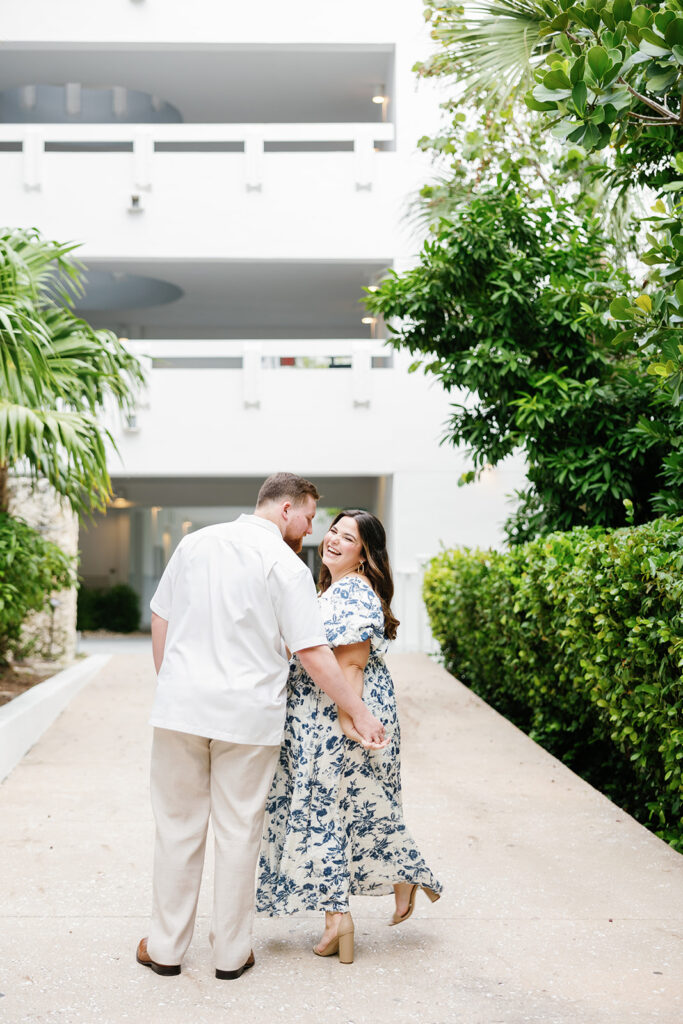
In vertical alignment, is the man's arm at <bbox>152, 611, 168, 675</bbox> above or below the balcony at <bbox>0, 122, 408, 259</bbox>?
below

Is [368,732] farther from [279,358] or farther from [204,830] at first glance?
[279,358]

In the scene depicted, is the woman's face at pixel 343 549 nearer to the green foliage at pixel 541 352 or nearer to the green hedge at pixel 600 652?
the green hedge at pixel 600 652

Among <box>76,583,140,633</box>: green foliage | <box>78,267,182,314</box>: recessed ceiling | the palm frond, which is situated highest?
<box>78,267,182,314</box>: recessed ceiling

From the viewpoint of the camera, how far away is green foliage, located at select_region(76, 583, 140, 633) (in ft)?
56.6

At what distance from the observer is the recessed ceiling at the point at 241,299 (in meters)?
15.4

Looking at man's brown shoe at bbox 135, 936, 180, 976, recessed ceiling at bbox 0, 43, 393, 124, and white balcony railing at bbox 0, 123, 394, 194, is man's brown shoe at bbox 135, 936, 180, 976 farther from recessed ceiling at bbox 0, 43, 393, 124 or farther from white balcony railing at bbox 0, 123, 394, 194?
recessed ceiling at bbox 0, 43, 393, 124

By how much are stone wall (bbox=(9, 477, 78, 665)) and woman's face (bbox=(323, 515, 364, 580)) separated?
853 centimetres

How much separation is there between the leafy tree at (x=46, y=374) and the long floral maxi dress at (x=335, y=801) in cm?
361

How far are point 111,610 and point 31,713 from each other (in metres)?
10.1

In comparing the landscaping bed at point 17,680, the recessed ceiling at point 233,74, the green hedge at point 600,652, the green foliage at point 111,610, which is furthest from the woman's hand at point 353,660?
the green foliage at point 111,610

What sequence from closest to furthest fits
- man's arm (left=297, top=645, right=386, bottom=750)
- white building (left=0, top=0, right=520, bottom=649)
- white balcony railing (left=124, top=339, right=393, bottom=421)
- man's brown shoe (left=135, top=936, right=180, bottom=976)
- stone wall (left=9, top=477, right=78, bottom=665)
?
man's arm (left=297, top=645, right=386, bottom=750) → man's brown shoe (left=135, top=936, right=180, bottom=976) → stone wall (left=9, top=477, right=78, bottom=665) → white balcony railing (left=124, top=339, right=393, bottom=421) → white building (left=0, top=0, right=520, bottom=649)

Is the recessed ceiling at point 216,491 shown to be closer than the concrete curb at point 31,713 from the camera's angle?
No

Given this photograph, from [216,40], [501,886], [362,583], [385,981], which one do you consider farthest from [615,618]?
[216,40]

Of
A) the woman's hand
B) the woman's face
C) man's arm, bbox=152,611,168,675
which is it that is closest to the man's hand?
the woman's hand
